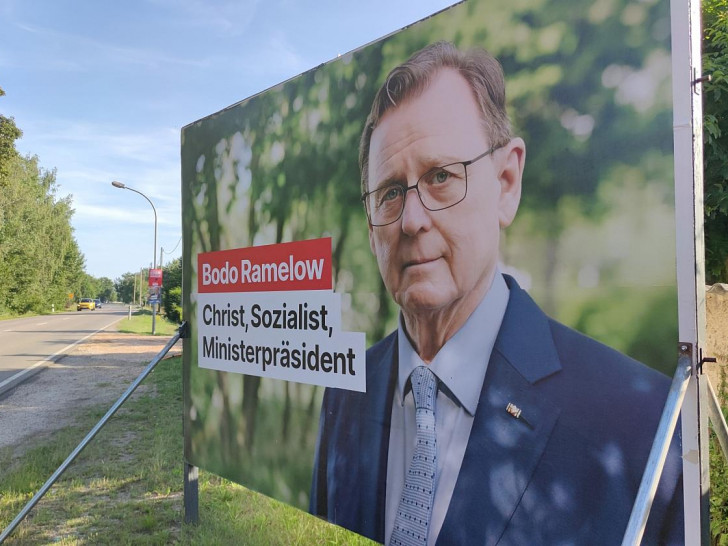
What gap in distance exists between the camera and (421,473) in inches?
92.0

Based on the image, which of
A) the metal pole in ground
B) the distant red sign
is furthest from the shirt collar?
the distant red sign

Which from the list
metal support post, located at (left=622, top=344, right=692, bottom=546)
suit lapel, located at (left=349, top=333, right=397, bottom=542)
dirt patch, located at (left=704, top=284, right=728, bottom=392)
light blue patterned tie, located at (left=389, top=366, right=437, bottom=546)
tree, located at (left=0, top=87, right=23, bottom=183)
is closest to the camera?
metal support post, located at (left=622, top=344, right=692, bottom=546)

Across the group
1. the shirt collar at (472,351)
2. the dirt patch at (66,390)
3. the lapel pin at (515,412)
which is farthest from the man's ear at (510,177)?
the dirt patch at (66,390)

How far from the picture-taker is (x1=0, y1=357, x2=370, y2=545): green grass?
388 cm

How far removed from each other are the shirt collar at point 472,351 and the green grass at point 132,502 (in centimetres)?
181

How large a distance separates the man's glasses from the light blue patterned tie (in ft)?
2.35

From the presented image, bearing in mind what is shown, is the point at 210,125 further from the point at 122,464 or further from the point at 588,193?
the point at 122,464

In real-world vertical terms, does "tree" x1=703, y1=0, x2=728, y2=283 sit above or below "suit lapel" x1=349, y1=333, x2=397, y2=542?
above

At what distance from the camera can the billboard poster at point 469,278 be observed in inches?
71.1

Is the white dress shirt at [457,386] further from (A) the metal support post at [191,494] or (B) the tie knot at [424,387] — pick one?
(A) the metal support post at [191,494]

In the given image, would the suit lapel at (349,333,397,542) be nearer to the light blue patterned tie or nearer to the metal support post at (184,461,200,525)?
the light blue patterned tie

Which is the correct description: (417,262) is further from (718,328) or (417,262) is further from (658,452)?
(718,328)

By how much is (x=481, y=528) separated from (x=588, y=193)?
1332mm

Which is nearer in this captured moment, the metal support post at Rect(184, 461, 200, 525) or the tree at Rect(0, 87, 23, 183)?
the metal support post at Rect(184, 461, 200, 525)
